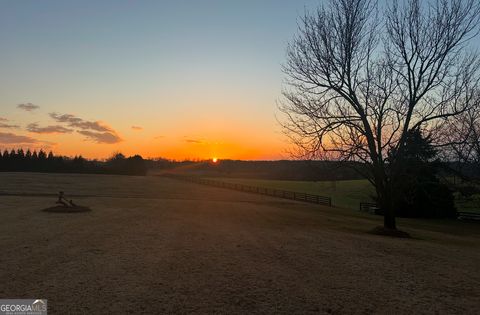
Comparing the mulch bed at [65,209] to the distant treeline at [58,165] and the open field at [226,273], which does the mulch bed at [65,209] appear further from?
the distant treeline at [58,165]

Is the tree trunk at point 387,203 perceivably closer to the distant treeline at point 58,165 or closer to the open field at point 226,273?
the open field at point 226,273

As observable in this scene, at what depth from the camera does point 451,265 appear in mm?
12039

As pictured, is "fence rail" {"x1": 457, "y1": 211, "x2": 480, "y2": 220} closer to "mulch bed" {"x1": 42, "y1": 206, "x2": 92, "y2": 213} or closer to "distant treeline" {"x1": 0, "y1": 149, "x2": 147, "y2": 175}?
"mulch bed" {"x1": 42, "y1": 206, "x2": 92, "y2": 213}

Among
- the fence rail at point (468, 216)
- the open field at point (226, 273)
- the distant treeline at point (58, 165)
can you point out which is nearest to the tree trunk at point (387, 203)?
the open field at point (226, 273)

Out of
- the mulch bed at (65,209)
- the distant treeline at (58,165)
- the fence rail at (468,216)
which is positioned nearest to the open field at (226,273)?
the mulch bed at (65,209)

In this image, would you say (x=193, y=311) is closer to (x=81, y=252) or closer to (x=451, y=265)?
(x=81, y=252)

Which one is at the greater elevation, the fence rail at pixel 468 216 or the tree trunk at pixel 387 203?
the tree trunk at pixel 387 203

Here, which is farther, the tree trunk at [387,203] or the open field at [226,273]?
the tree trunk at [387,203]

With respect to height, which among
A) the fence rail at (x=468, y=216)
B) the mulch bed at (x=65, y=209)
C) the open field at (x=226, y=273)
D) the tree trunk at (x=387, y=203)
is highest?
the tree trunk at (x=387, y=203)

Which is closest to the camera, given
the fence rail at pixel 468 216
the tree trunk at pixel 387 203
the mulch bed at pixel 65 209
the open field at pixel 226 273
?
the open field at pixel 226 273

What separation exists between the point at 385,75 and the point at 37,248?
55.7 ft

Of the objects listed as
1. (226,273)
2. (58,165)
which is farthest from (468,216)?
(58,165)

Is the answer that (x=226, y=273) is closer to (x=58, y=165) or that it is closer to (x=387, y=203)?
(x=387, y=203)

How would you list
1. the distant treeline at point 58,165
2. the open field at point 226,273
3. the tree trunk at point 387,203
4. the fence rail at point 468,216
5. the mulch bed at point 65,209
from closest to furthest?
the open field at point 226,273 → the tree trunk at point 387,203 → the mulch bed at point 65,209 → the fence rail at point 468,216 → the distant treeline at point 58,165
